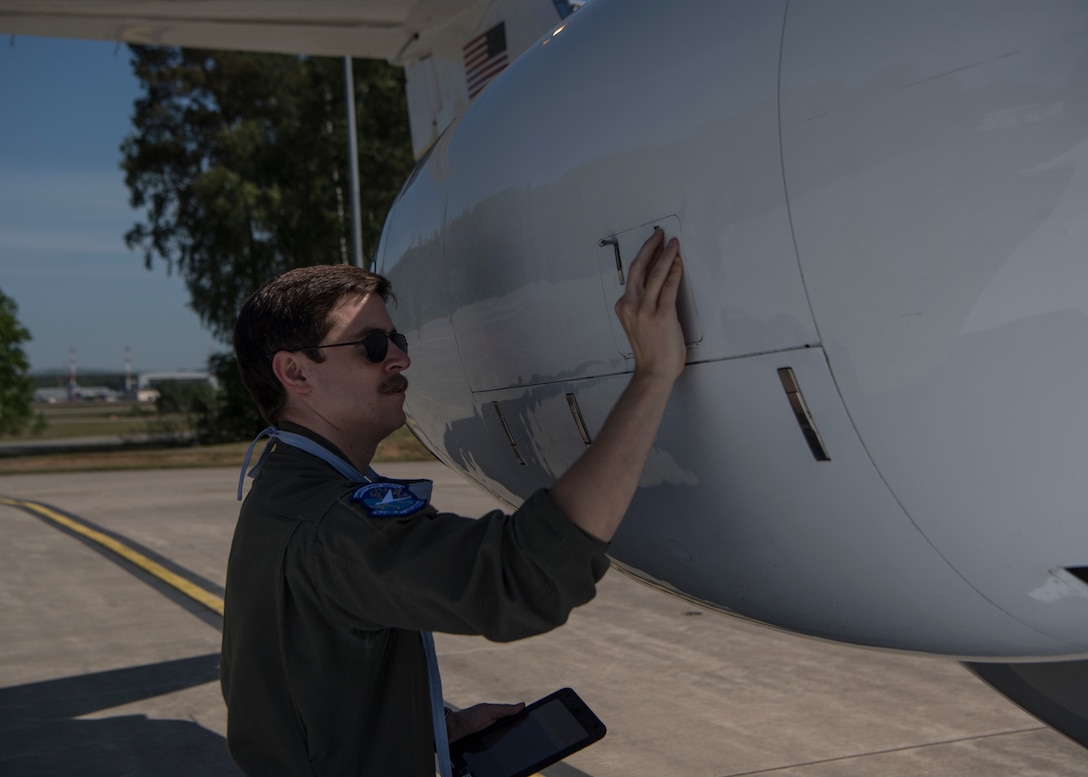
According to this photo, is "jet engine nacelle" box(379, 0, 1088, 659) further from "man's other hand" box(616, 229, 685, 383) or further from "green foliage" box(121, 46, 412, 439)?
"green foliage" box(121, 46, 412, 439)

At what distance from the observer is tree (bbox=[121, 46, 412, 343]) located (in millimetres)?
27484

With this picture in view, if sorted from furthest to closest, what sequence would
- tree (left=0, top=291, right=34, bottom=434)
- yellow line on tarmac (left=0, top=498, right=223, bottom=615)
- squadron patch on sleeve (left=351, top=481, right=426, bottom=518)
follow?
tree (left=0, top=291, right=34, bottom=434) < yellow line on tarmac (left=0, top=498, right=223, bottom=615) < squadron patch on sleeve (left=351, top=481, right=426, bottom=518)

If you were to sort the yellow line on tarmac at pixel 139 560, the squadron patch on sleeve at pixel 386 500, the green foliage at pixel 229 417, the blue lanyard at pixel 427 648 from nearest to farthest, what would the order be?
the squadron patch on sleeve at pixel 386 500 < the blue lanyard at pixel 427 648 < the yellow line on tarmac at pixel 139 560 < the green foliage at pixel 229 417

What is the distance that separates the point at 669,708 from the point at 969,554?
9.49ft

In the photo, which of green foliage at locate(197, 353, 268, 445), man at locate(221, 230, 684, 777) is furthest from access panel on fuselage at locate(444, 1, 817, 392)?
green foliage at locate(197, 353, 268, 445)

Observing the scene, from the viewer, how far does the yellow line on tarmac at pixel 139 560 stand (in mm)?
6922

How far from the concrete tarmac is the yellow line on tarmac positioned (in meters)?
0.11

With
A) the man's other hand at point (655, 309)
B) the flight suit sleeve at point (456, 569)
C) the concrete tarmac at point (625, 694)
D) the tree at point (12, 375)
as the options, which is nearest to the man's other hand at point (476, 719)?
the flight suit sleeve at point (456, 569)

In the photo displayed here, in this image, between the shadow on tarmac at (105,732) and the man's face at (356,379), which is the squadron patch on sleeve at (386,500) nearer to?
the man's face at (356,379)

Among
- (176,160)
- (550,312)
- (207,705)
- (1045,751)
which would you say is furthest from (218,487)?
(176,160)

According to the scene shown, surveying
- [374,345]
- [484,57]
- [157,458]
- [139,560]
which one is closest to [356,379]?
[374,345]

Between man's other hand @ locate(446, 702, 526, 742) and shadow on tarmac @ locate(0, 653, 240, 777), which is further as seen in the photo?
shadow on tarmac @ locate(0, 653, 240, 777)

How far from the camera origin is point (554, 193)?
2.04 metres

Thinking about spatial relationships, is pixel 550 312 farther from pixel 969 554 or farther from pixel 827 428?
pixel 969 554
